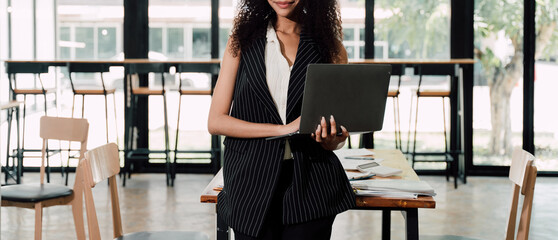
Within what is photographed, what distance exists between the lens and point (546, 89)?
6875mm

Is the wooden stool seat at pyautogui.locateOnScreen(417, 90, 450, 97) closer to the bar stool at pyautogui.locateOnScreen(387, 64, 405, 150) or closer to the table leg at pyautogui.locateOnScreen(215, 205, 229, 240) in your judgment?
the bar stool at pyautogui.locateOnScreen(387, 64, 405, 150)

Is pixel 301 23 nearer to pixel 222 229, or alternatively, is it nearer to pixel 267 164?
pixel 267 164

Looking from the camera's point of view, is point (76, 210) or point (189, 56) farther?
point (189, 56)

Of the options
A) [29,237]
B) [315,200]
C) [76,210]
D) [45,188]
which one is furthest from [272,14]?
[29,237]

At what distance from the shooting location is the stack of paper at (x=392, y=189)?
2117 millimetres

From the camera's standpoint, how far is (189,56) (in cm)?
709

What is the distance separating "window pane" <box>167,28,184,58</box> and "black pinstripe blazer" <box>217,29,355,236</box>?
533 cm

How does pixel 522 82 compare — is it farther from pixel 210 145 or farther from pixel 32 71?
pixel 32 71

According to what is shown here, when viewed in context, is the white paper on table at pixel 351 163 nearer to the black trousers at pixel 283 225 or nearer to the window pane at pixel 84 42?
the black trousers at pixel 283 225

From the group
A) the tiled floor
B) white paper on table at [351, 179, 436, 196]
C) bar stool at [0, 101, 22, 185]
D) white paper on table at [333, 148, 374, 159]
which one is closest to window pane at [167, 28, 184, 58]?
the tiled floor

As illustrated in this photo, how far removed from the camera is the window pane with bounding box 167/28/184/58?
7070 millimetres

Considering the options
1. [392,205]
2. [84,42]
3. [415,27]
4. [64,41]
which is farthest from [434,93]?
[392,205]

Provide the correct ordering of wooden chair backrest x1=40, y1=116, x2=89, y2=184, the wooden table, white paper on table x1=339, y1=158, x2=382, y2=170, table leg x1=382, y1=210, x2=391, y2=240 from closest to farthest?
the wooden table, white paper on table x1=339, y1=158, x2=382, y2=170, table leg x1=382, y1=210, x2=391, y2=240, wooden chair backrest x1=40, y1=116, x2=89, y2=184

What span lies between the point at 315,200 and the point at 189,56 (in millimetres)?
5465
